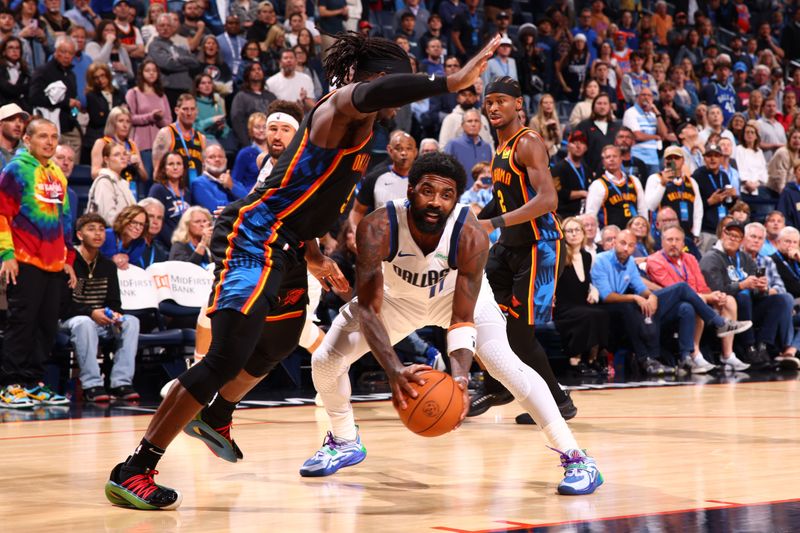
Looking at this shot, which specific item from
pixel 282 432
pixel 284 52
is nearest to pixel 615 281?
pixel 284 52

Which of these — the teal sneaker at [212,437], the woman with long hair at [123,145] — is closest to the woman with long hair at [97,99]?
the woman with long hair at [123,145]

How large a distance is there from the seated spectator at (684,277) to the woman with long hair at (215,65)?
4.87 meters

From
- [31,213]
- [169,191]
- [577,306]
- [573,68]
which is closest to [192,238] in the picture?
[169,191]

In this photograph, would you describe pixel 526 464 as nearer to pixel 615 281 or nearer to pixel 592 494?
pixel 592 494

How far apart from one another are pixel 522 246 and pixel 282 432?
185 centimetres

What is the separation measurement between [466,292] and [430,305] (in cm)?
50

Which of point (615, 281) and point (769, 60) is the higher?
point (769, 60)

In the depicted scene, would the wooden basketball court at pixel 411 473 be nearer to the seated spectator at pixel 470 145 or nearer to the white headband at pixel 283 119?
the white headband at pixel 283 119

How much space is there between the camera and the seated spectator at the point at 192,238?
9.74m

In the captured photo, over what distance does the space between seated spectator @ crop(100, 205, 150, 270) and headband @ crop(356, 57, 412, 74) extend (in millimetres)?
5178

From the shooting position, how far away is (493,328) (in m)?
5.02

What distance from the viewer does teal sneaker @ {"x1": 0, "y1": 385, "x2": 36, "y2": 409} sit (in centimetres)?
819

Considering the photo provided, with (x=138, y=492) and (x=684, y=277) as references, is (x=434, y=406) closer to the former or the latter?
(x=138, y=492)

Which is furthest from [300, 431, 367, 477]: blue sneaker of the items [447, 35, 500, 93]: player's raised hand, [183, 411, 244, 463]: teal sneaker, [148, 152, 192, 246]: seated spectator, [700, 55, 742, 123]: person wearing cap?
[700, 55, 742, 123]: person wearing cap
